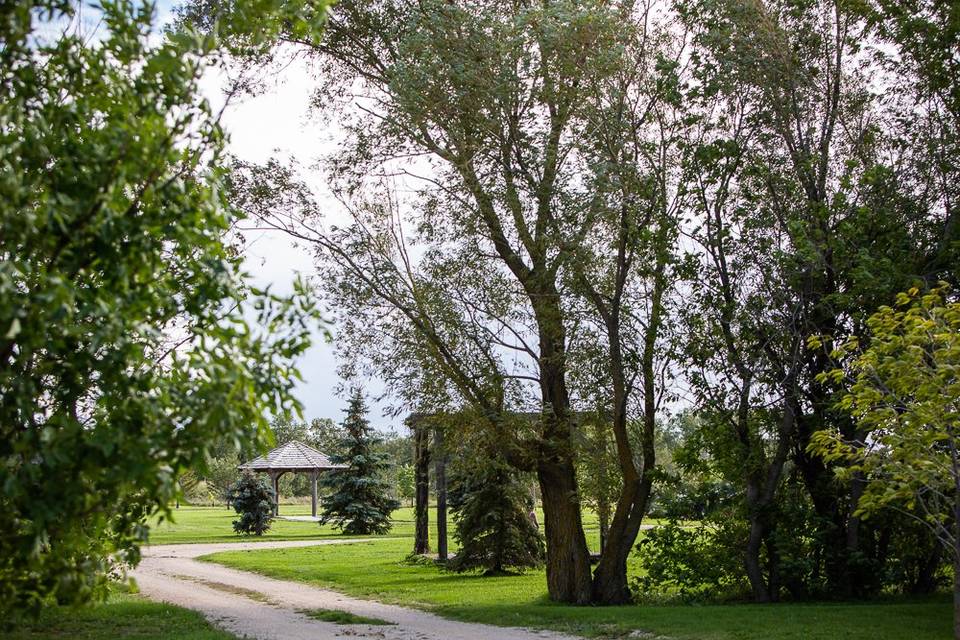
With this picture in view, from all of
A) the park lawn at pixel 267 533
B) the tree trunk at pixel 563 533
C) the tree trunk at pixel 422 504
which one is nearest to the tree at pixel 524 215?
the tree trunk at pixel 563 533

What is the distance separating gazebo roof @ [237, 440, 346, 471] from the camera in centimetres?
4117

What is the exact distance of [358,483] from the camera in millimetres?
36938

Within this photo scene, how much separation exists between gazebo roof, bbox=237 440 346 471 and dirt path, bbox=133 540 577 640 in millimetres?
17237

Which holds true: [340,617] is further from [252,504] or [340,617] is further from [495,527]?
[252,504]

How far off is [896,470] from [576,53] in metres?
7.75

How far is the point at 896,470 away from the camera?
968 cm

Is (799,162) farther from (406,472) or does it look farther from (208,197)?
(406,472)

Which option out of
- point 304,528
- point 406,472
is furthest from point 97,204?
point 406,472

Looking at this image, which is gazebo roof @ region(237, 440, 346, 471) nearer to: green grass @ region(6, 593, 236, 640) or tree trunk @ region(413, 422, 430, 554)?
tree trunk @ region(413, 422, 430, 554)

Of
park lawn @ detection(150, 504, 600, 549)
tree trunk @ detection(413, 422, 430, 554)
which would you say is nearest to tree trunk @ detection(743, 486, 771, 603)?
tree trunk @ detection(413, 422, 430, 554)

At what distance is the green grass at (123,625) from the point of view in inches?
442

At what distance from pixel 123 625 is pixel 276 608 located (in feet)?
10.1

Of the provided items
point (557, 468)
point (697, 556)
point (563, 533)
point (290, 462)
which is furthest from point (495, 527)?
point (290, 462)

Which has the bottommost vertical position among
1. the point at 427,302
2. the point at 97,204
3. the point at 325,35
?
the point at 97,204
